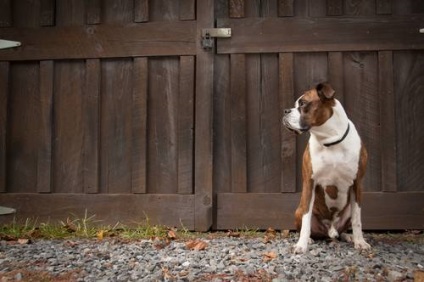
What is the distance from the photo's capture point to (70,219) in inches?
189

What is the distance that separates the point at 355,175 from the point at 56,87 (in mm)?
3141

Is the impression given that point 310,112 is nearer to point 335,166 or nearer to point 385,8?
point 335,166

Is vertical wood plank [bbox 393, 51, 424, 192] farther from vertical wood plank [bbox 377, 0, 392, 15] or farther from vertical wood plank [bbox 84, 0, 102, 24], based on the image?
vertical wood plank [bbox 84, 0, 102, 24]

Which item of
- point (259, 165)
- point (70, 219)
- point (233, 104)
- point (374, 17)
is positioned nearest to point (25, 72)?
point (70, 219)

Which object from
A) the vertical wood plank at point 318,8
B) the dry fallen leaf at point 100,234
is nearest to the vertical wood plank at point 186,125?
the dry fallen leaf at point 100,234

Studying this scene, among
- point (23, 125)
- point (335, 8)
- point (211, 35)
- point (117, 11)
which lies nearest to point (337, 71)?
point (335, 8)

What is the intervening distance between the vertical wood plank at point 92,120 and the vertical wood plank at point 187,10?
100 centimetres

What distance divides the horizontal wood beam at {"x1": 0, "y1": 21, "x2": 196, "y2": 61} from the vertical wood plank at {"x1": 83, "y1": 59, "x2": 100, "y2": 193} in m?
0.16

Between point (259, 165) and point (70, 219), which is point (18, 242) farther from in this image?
point (259, 165)

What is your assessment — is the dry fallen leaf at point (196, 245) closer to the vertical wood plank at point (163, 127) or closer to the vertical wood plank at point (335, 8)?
the vertical wood plank at point (163, 127)

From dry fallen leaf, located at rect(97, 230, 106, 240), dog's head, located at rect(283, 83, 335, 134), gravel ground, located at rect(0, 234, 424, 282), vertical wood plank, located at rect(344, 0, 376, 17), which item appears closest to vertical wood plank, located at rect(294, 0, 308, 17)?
vertical wood plank, located at rect(344, 0, 376, 17)

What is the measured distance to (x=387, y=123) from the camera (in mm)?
4594

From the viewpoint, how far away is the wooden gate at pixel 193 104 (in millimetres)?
4629

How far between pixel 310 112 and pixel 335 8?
4.88 feet
